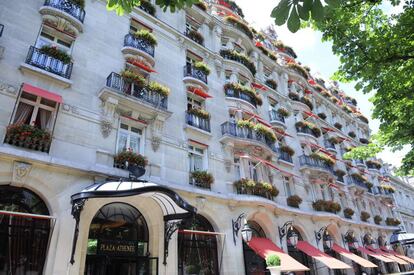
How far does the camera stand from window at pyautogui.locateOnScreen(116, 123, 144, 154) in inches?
→ 437

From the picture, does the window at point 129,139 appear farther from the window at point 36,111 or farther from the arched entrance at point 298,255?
the arched entrance at point 298,255

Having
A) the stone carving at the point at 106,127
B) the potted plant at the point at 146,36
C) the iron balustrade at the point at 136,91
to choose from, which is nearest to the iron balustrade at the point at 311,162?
the iron balustrade at the point at 136,91

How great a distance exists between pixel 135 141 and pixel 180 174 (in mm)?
2329

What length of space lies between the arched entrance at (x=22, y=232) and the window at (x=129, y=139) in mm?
3424

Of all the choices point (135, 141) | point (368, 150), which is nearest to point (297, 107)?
point (368, 150)

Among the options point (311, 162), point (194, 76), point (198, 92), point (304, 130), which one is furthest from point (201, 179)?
point (304, 130)

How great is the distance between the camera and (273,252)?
40.7ft

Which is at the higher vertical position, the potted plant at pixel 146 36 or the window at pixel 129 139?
the potted plant at pixel 146 36

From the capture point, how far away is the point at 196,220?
40.0 ft

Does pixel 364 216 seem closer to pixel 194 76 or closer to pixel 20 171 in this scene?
pixel 194 76

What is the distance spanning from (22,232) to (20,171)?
1.69 meters

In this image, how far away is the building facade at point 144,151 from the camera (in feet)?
27.4

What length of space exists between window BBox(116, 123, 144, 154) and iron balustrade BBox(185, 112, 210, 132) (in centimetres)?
279

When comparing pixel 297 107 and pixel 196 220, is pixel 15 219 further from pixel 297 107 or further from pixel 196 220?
pixel 297 107
